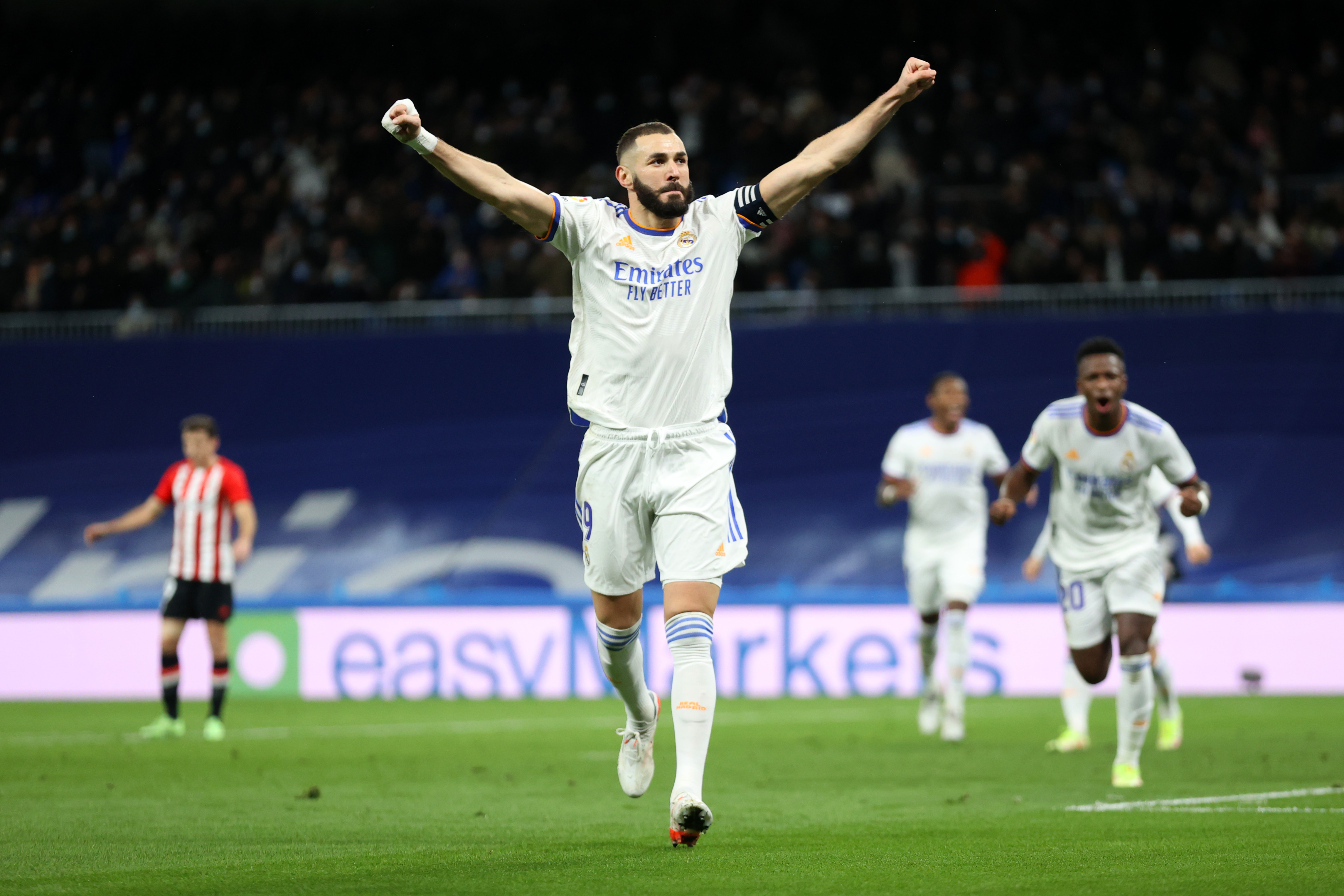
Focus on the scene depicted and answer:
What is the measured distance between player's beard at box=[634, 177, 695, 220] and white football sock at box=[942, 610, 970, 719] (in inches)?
258

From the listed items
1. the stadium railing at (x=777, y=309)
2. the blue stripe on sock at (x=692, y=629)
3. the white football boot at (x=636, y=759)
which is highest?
the stadium railing at (x=777, y=309)

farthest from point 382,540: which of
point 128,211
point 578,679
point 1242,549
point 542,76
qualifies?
point 1242,549

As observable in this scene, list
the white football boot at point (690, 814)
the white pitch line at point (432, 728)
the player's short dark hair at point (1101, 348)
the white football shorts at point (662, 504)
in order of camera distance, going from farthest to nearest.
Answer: the white pitch line at point (432, 728), the player's short dark hair at point (1101, 348), the white football shorts at point (662, 504), the white football boot at point (690, 814)

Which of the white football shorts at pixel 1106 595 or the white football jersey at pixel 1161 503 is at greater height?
the white football jersey at pixel 1161 503

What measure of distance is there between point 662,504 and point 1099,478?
12.3 ft

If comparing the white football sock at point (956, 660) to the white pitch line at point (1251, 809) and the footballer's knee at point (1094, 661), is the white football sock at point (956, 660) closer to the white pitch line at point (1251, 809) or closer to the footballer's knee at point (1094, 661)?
the footballer's knee at point (1094, 661)

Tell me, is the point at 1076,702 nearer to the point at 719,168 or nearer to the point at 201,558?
the point at 201,558

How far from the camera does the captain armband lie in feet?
21.2

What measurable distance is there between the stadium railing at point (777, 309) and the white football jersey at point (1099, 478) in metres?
10.8

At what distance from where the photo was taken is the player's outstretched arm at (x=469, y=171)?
6047 mm

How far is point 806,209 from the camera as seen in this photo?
2230 cm

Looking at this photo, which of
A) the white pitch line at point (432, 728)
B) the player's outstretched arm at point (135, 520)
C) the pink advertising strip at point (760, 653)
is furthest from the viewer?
the pink advertising strip at point (760, 653)

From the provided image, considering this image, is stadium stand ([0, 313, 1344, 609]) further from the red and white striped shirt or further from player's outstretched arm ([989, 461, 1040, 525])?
player's outstretched arm ([989, 461, 1040, 525])

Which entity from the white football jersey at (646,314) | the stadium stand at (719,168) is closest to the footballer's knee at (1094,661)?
the white football jersey at (646,314)
